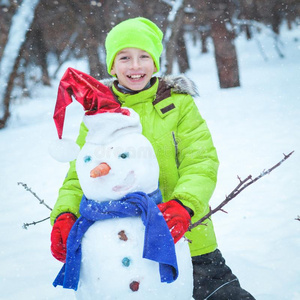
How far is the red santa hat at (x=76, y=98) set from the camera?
4.85ft

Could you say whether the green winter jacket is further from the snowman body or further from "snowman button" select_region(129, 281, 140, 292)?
"snowman button" select_region(129, 281, 140, 292)

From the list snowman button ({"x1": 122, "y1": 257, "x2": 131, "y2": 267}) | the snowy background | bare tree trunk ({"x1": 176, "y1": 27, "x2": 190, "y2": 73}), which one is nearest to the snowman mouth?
snowman button ({"x1": 122, "y1": 257, "x2": 131, "y2": 267})

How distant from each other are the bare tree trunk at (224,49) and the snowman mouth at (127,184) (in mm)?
8422

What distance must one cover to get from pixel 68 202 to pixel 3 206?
2.94m

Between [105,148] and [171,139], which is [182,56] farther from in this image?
[105,148]

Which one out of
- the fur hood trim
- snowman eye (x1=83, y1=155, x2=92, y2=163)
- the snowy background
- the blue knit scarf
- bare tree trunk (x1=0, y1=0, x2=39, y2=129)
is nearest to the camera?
the blue knit scarf

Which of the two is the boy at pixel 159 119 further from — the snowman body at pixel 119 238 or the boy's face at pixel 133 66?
the snowman body at pixel 119 238

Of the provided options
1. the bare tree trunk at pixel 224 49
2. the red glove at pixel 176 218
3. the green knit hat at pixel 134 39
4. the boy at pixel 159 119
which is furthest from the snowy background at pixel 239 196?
the green knit hat at pixel 134 39

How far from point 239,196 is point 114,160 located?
263cm

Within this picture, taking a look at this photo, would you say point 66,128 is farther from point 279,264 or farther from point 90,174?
point 90,174

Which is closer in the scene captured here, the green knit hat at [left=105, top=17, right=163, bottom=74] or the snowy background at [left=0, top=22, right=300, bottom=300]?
the green knit hat at [left=105, top=17, right=163, bottom=74]

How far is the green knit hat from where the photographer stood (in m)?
1.75

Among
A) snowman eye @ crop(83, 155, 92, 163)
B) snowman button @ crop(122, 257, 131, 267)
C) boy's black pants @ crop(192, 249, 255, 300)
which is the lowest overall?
boy's black pants @ crop(192, 249, 255, 300)

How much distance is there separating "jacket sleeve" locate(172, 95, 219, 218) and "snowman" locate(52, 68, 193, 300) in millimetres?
159
